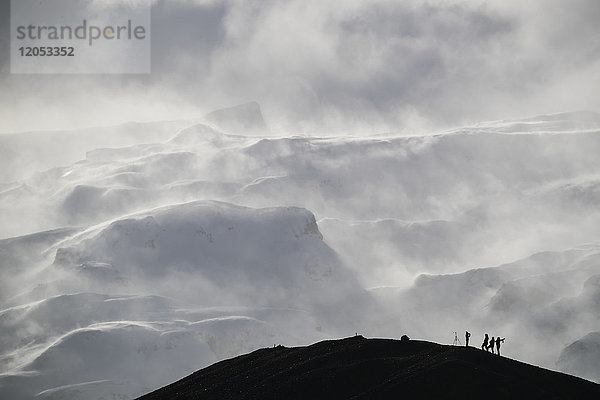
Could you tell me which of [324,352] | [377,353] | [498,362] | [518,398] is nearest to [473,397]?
[518,398]

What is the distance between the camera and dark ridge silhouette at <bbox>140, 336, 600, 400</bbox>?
272ft

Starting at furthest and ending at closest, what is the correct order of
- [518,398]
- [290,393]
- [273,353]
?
[273,353], [290,393], [518,398]

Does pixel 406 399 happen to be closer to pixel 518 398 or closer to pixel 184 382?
pixel 518 398

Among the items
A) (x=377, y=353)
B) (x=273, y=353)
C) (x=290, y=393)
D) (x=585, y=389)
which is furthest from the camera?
(x=273, y=353)

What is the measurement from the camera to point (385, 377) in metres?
88.8

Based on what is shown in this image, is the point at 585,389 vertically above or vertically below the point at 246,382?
below

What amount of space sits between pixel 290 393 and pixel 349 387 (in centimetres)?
662

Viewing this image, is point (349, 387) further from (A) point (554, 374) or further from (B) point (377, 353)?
(A) point (554, 374)

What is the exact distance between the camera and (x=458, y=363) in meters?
86.9

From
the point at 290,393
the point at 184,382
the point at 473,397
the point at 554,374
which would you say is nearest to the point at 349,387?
the point at 290,393

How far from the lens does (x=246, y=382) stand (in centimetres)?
10075

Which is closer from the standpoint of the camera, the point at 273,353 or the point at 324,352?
the point at 324,352

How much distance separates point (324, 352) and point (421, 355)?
1482 centimetres

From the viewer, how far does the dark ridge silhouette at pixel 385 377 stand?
3260 inches
